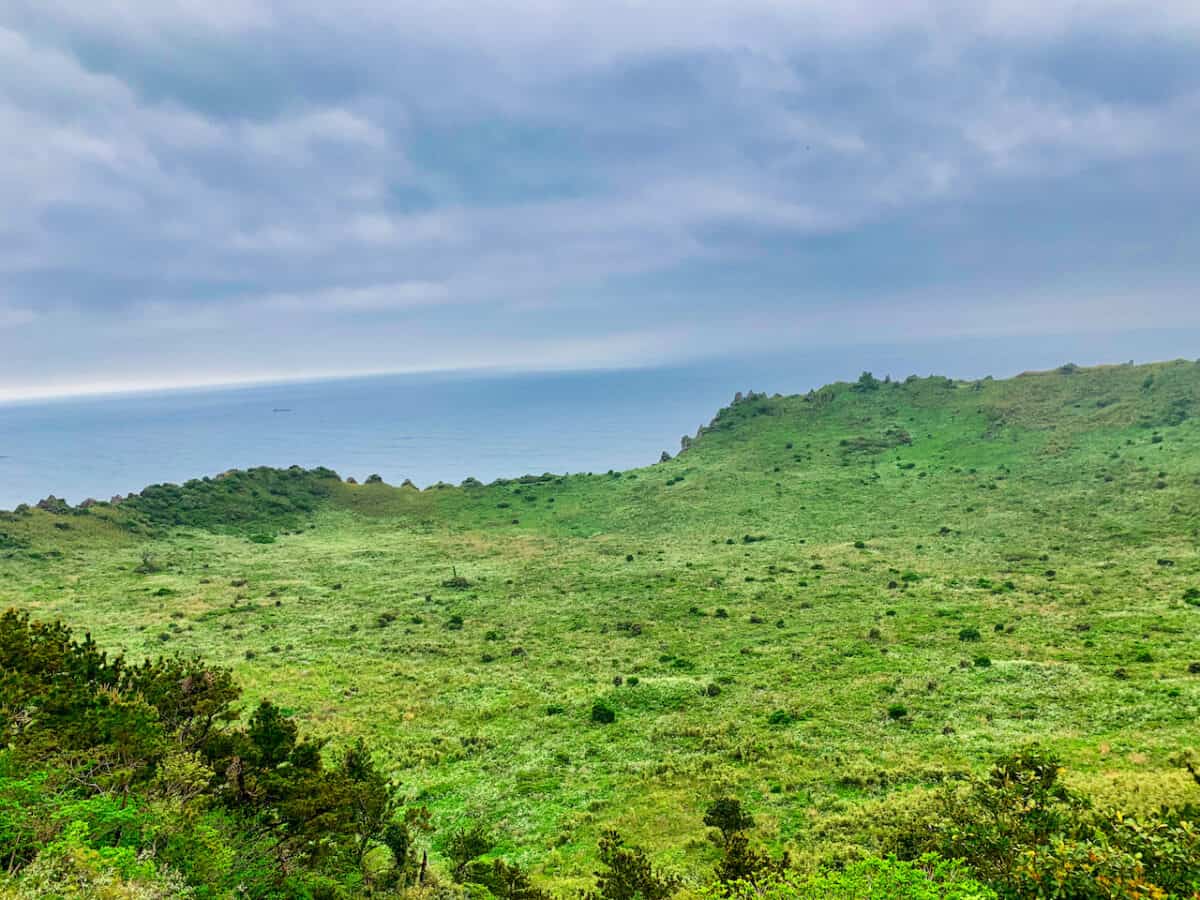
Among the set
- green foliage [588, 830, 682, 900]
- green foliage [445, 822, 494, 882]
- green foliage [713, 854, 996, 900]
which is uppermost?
green foliage [713, 854, 996, 900]

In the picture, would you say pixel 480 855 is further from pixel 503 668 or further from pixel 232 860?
pixel 503 668

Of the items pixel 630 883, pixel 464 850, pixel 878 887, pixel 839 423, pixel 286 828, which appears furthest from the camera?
pixel 839 423

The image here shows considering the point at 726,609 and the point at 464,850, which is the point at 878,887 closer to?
the point at 464,850

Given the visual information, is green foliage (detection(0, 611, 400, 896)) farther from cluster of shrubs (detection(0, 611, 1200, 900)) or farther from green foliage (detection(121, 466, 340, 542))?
green foliage (detection(121, 466, 340, 542))

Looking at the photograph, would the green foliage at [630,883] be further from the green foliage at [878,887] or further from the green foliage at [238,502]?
the green foliage at [238,502]

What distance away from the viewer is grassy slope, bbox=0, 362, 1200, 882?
115 ft

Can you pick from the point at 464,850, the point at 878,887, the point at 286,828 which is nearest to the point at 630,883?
the point at 878,887

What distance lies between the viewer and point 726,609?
6894 cm

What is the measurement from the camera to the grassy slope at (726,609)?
3497 centimetres

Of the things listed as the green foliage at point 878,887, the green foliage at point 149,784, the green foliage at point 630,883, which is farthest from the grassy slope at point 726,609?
the green foliage at point 878,887

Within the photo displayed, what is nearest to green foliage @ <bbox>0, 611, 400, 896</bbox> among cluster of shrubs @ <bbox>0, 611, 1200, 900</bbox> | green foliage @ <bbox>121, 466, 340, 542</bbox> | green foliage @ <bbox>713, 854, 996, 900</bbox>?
cluster of shrubs @ <bbox>0, 611, 1200, 900</bbox>

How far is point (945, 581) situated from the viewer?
70.9m

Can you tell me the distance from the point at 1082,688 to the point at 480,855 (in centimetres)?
3998

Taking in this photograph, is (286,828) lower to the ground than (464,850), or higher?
higher
